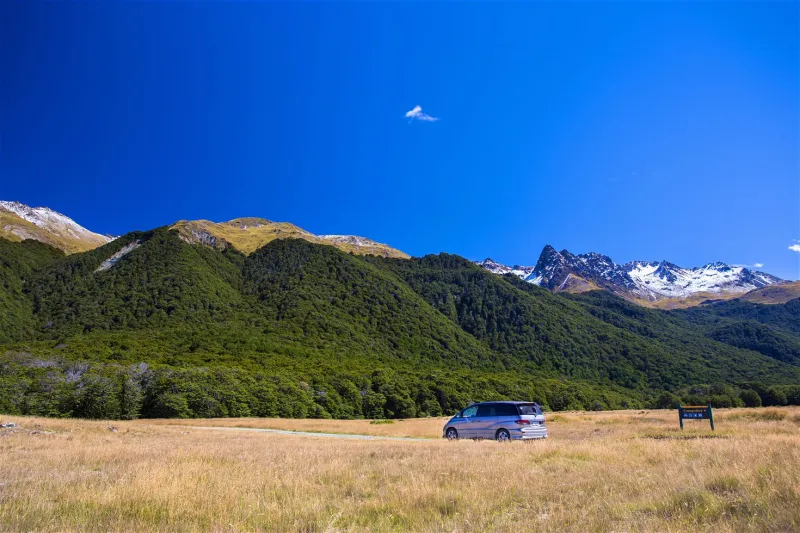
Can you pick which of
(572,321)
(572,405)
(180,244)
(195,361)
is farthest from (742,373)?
(180,244)

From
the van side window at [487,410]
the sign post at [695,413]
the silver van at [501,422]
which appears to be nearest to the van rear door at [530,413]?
the silver van at [501,422]

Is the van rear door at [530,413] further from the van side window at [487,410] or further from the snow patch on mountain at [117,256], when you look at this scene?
the snow patch on mountain at [117,256]

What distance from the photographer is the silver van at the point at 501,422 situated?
818 inches

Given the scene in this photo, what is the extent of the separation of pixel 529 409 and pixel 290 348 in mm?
107299

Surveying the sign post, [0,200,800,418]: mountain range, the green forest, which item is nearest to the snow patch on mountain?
the green forest

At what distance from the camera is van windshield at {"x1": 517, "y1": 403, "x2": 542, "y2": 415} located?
21219 millimetres

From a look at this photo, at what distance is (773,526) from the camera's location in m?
5.22

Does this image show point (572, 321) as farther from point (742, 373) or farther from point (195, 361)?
point (195, 361)

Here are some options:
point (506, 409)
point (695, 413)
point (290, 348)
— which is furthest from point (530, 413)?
point (290, 348)

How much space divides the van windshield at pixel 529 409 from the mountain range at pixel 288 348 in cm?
5775

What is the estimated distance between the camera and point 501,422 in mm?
21328

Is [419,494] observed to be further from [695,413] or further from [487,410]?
[695,413]

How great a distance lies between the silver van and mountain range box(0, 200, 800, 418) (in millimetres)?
54759

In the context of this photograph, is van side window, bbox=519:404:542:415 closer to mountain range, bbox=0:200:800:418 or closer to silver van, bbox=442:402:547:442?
silver van, bbox=442:402:547:442
